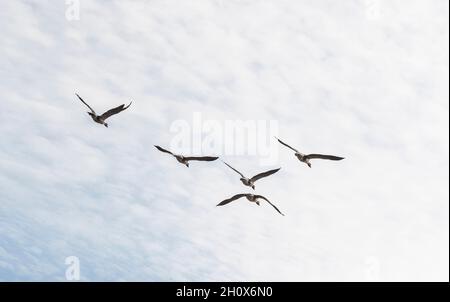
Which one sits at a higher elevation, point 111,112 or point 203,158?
point 111,112

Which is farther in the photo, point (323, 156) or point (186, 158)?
point (186, 158)

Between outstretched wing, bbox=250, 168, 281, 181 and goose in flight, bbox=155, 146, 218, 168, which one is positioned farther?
goose in flight, bbox=155, 146, 218, 168

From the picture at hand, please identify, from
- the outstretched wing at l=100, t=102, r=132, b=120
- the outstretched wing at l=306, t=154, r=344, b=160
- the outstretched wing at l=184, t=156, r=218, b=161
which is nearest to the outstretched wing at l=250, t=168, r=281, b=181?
the outstretched wing at l=184, t=156, r=218, b=161

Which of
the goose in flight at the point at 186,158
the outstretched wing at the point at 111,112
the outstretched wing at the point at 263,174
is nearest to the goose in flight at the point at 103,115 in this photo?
the outstretched wing at the point at 111,112

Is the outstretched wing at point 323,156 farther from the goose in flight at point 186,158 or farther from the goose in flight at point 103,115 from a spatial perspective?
the goose in flight at point 103,115

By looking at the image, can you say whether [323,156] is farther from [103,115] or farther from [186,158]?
[103,115]

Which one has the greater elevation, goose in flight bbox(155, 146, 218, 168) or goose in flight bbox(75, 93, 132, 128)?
goose in flight bbox(75, 93, 132, 128)

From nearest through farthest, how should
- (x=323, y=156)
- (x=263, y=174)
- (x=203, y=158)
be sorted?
(x=263, y=174)
(x=323, y=156)
(x=203, y=158)

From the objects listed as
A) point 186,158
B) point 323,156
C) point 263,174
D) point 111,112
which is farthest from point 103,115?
point 323,156

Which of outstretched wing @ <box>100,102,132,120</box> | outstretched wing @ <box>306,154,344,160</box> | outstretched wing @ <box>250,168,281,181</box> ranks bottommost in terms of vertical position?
outstretched wing @ <box>250,168,281,181</box>

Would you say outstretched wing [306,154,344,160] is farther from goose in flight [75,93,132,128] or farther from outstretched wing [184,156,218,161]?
goose in flight [75,93,132,128]
